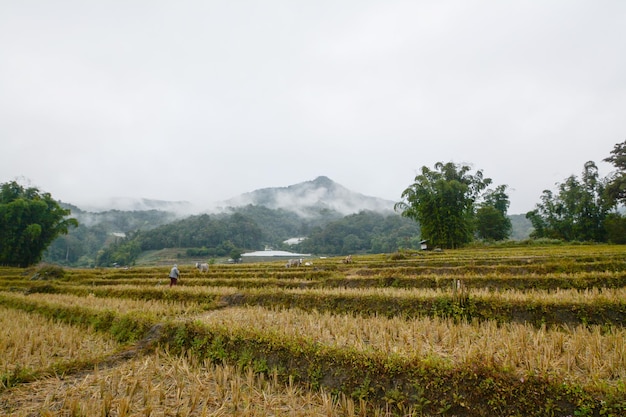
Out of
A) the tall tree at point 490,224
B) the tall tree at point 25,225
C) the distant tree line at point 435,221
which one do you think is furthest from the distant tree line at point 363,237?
the tall tree at point 25,225

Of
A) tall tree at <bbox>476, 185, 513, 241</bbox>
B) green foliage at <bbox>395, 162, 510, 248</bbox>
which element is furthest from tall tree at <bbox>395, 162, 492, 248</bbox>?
tall tree at <bbox>476, 185, 513, 241</bbox>

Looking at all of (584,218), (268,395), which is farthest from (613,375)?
(584,218)

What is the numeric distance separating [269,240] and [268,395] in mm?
116469

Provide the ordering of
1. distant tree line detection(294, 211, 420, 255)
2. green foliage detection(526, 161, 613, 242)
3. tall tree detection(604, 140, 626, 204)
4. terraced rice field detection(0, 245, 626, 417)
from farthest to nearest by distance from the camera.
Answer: distant tree line detection(294, 211, 420, 255)
green foliage detection(526, 161, 613, 242)
tall tree detection(604, 140, 626, 204)
terraced rice field detection(0, 245, 626, 417)

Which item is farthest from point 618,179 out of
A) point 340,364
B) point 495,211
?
point 340,364

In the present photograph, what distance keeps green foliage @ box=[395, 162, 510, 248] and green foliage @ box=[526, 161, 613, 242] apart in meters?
17.0

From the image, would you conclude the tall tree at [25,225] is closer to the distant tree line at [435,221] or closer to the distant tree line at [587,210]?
the distant tree line at [435,221]

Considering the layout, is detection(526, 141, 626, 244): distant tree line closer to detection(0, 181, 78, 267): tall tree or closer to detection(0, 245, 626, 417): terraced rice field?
detection(0, 245, 626, 417): terraced rice field

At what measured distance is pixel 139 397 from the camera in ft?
12.6

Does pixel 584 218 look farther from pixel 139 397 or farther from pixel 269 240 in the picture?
pixel 269 240

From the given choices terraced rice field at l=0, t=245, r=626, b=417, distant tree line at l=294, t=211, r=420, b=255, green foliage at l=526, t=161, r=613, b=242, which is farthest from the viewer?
distant tree line at l=294, t=211, r=420, b=255

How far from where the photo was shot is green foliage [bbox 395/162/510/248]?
123 feet

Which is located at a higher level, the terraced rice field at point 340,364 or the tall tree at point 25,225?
the tall tree at point 25,225

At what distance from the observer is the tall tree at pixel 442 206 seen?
123 feet
